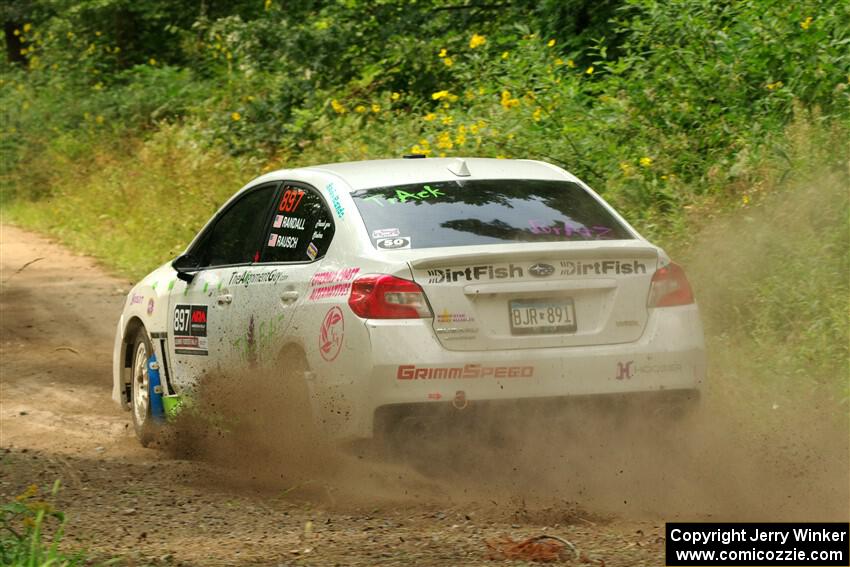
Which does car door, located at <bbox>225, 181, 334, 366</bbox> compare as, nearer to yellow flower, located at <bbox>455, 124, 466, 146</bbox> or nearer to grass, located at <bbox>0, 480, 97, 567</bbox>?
grass, located at <bbox>0, 480, 97, 567</bbox>

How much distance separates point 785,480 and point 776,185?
11.7 feet

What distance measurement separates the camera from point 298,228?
22.6 feet

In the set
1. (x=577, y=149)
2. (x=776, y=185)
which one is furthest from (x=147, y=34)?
(x=776, y=185)

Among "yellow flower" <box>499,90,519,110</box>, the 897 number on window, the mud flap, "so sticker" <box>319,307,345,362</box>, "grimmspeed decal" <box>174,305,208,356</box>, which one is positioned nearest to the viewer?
"so sticker" <box>319,307,345,362</box>

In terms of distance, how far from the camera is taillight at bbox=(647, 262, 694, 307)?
6.10m

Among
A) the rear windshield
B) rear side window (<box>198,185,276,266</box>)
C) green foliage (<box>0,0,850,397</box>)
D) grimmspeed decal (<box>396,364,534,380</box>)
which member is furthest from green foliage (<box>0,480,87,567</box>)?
green foliage (<box>0,0,850,397</box>)

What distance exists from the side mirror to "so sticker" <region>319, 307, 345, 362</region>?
201 centimetres

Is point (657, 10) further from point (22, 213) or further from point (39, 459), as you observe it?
point (22, 213)

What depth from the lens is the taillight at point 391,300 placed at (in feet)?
19.0

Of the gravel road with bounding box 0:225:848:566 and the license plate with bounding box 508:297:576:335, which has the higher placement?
the license plate with bounding box 508:297:576:335

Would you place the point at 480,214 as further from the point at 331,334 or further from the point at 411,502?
the point at 411,502

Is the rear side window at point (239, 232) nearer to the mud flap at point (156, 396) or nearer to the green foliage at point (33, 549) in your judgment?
the mud flap at point (156, 396)

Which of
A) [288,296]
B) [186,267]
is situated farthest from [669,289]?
[186,267]

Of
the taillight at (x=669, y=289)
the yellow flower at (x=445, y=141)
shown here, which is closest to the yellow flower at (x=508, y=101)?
the yellow flower at (x=445, y=141)
